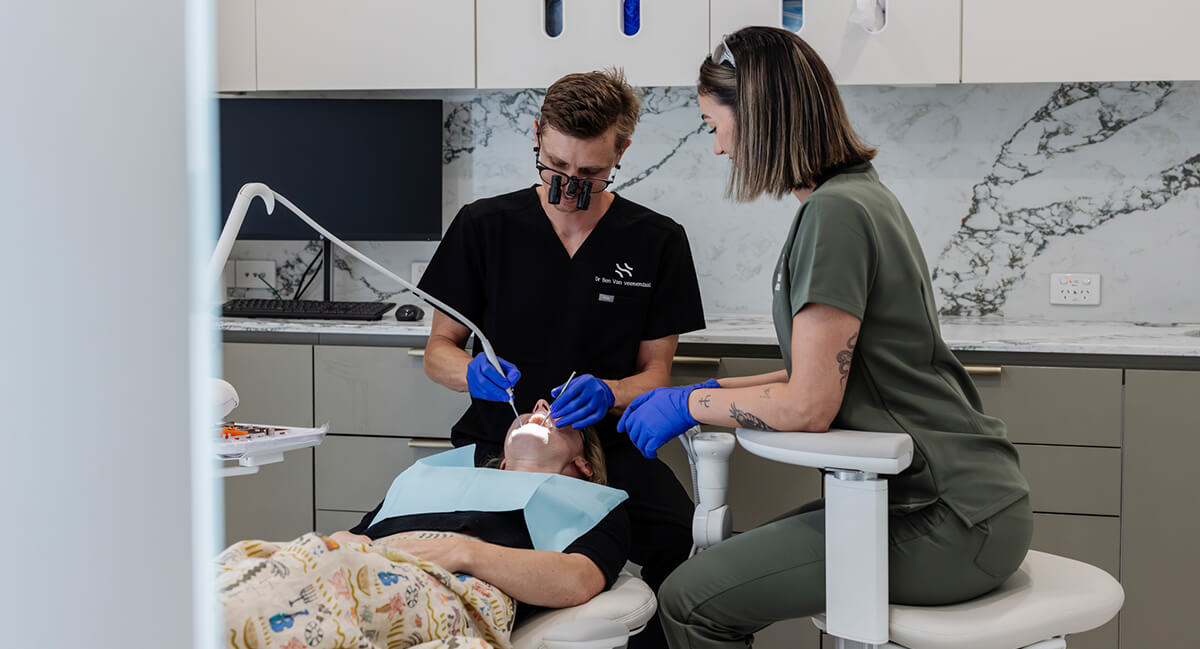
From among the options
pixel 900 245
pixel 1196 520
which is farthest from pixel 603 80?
pixel 1196 520

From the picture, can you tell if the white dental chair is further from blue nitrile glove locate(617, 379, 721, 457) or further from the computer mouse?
the computer mouse

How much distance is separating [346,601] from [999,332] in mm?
1874

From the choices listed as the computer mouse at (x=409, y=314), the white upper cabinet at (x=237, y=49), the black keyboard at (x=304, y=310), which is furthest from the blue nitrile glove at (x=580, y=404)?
the white upper cabinet at (x=237, y=49)

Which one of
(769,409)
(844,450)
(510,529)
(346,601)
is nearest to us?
(346,601)

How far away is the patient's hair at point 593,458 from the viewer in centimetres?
186

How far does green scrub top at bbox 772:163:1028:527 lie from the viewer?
1.34 metres

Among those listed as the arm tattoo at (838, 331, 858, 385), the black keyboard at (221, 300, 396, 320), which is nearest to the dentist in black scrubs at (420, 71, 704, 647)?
the black keyboard at (221, 300, 396, 320)

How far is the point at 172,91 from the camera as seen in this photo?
0.24 meters

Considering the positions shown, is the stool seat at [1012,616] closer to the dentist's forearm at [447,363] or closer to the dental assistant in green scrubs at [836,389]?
the dental assistant in green scrubs at [836,389]

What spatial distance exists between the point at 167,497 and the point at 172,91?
103 millimetres

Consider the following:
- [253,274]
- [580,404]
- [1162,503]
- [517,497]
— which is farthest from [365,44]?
[1162,503]

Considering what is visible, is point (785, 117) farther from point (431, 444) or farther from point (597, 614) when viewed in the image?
point (431, 444)

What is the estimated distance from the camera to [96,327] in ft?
0.73

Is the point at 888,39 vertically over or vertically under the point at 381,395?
over
